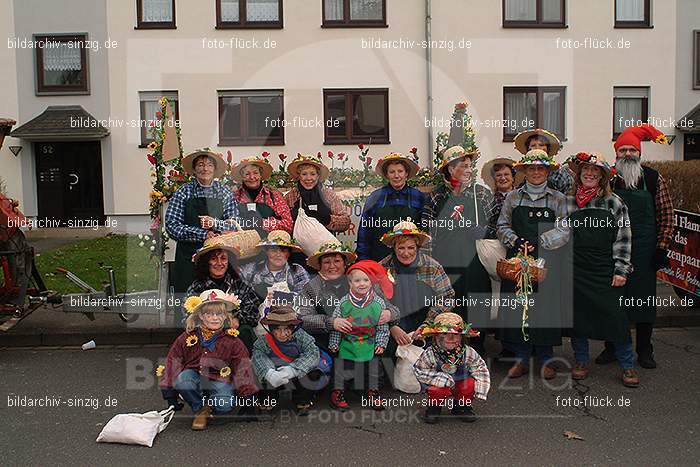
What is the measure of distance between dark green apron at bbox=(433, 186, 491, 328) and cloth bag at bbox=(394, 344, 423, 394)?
33.6 inches

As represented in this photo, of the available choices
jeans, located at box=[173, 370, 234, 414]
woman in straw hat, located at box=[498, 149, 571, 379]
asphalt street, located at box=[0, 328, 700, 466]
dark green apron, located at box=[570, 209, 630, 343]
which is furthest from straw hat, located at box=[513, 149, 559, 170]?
jeans, located at box=[173, 370, 234, 414]

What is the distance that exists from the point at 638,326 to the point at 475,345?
150 cm

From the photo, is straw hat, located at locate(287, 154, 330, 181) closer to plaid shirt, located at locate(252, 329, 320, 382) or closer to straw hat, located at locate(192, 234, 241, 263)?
straw hat, located at locate(192, 234, 241, 263)

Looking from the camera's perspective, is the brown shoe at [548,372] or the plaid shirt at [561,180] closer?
the brown shoe at [548,372]

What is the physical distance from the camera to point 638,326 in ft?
22.0

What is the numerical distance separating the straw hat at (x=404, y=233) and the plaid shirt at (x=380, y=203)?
50cm

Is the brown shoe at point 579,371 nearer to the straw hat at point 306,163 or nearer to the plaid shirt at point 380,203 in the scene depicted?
the plaid shirt at point 380,203

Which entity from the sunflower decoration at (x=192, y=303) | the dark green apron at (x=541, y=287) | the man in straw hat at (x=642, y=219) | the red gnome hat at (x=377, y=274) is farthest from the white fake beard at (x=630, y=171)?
the sunflower decoration at (x=192, y=303)

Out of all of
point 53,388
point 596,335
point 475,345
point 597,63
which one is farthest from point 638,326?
point 597,63

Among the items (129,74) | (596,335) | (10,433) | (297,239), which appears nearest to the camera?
(10,433)

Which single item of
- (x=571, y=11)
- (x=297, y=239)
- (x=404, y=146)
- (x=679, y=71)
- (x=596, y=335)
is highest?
(x=571, y=11)

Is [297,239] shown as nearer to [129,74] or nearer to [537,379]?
[537,379]

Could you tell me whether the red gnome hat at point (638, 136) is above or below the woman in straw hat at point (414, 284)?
above

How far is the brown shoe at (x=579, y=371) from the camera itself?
6.31 m
